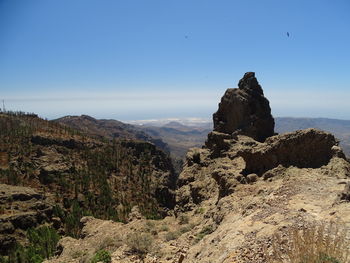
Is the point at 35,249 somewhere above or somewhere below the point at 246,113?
below

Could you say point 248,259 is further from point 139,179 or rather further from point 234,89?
point 139,179

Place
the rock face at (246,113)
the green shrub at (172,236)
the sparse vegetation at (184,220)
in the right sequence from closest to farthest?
the green shrub at (172,236), the sparse vegetation at (184,220), the rock face at (246,113)

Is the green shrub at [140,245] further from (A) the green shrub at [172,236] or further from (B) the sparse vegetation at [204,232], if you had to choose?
(B) the sparse vegetation at [204,232]

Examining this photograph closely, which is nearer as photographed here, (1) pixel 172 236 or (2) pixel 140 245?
(2) pixel 140 245

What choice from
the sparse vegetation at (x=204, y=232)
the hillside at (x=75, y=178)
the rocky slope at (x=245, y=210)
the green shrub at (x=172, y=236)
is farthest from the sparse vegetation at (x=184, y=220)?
the hillside at (x=75, y=178)

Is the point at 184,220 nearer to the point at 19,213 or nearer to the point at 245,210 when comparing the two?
the point at 245,210

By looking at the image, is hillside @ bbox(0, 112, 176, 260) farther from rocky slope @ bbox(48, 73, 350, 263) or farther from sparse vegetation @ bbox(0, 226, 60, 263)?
rocky slope @ bbox(48, 73, 350, 263)

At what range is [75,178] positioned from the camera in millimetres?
63125

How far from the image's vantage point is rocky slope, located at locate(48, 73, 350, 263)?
10.7m

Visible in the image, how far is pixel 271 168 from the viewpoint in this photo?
2031 cm

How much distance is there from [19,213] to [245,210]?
134 feet

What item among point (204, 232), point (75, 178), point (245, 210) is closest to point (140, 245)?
point (204, 232)

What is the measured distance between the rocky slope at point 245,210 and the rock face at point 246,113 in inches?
237

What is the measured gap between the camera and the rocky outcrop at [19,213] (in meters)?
39.7
